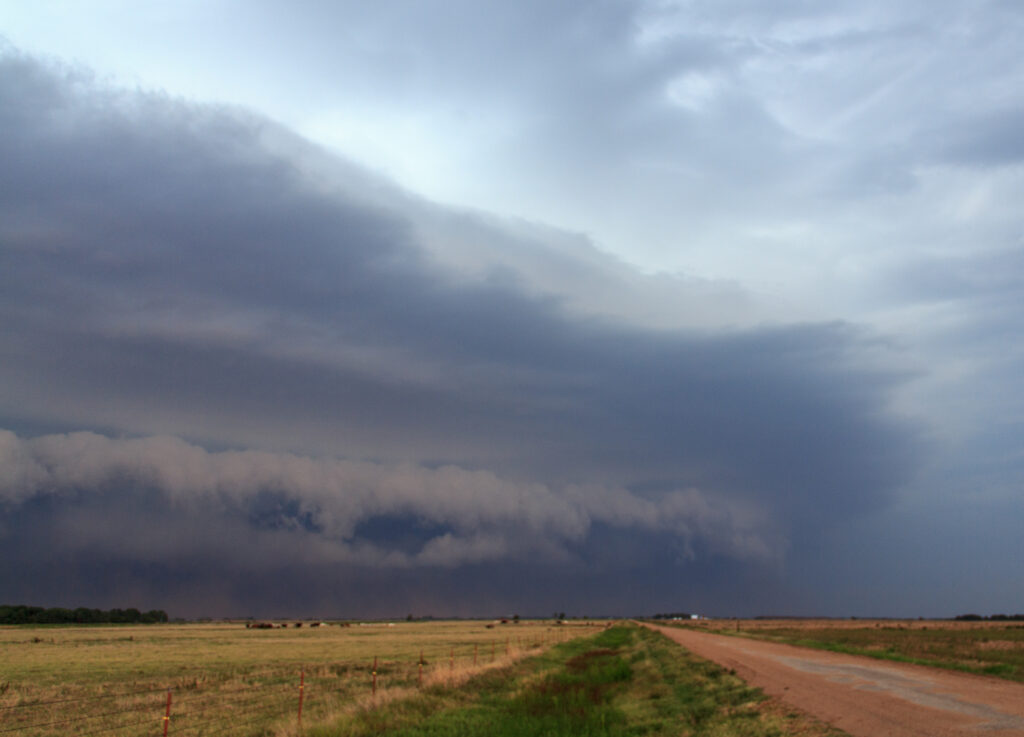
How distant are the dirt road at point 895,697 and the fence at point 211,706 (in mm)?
13939

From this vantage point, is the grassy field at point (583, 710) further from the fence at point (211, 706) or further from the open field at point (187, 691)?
the open field at point (187, 691)

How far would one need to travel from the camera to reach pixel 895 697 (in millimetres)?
24234

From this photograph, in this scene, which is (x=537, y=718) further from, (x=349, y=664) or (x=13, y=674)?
(x=13, y=674)

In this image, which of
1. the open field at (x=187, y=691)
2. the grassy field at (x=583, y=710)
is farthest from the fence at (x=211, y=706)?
the grassy field at (x=583, y=710)

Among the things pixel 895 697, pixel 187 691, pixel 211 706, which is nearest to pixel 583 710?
pixel 895 697

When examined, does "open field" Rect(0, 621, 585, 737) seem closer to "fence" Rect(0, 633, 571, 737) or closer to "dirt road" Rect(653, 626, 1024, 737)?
"fence" Rect(0, 633, 571, 737)

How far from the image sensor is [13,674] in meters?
40.2

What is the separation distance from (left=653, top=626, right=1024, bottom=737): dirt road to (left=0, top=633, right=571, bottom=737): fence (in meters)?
13.9

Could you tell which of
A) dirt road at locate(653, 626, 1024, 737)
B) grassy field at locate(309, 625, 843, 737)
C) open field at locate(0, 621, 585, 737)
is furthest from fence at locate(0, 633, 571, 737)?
dirt road at locate(653, 626, 1024, 737)

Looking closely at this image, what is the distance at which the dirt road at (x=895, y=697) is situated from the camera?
60.1 ft

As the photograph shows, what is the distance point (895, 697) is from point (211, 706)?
24111mm

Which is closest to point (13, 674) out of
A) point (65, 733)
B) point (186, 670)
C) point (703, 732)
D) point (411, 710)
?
point (186, 670)

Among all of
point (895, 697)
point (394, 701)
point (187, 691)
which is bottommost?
point (187, 691)

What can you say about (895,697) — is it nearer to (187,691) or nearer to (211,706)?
(211,706)
